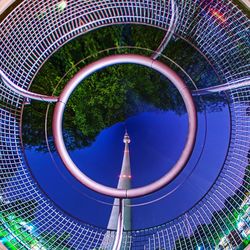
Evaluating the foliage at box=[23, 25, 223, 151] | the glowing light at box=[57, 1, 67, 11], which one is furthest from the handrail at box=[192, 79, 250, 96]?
the glowing light at box=[57, 1, 67, 11]

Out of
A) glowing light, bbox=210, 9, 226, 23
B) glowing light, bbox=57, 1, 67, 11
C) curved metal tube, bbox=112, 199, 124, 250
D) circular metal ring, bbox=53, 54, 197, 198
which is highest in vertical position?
glowing light, bbox=57, 1, 67, 11

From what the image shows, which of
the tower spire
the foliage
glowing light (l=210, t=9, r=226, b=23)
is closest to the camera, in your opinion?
glowing light (l=210, t=9, r=226, b=23)

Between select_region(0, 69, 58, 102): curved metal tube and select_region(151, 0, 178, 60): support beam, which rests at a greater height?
select_region(151, 0, 178, 60): support beam

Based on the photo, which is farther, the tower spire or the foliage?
the foliage

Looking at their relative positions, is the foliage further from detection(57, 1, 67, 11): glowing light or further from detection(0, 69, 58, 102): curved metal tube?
detection(57, 1, 67, 11): glowing light

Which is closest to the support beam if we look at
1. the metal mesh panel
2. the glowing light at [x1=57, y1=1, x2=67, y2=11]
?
the metal mesh panel

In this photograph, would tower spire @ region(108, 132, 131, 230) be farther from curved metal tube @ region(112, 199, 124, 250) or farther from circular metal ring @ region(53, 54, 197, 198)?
circular metal ring @ region(53, 54, 197, 198)

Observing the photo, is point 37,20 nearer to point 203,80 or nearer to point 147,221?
point 203,80

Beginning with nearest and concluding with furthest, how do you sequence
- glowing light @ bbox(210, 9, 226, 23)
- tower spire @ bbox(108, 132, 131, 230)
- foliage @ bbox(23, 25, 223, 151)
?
glowing light @ bbox(210, 9, 226, 23), tower spire @ bbox(108, 132, 131, 230), foliage @ bbox(23, 25, 223, 151)

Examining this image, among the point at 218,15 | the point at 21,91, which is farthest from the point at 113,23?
the point at 21,91

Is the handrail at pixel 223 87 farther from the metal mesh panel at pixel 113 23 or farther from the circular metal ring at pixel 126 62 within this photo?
the circular metal ring at pixel 126 62
